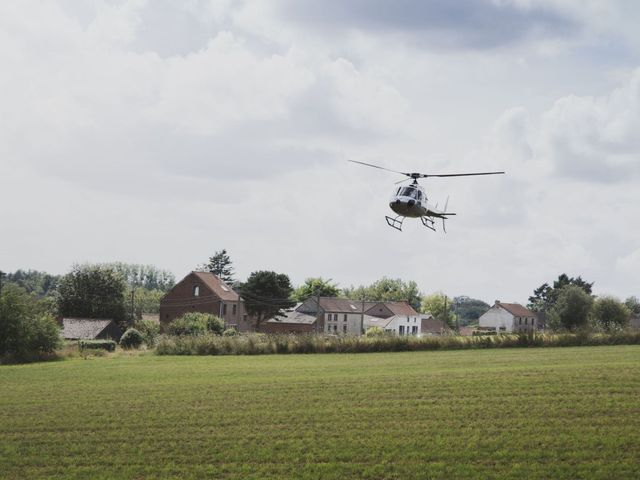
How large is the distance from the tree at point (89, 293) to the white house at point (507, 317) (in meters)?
87.1

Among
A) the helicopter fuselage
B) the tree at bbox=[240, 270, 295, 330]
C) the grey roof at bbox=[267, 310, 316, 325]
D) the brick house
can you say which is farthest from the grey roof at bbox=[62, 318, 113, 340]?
the helicopter fuselage

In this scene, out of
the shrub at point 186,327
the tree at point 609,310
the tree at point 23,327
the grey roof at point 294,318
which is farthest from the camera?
the grey roof at point 294,318

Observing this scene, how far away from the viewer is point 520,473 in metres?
20.6

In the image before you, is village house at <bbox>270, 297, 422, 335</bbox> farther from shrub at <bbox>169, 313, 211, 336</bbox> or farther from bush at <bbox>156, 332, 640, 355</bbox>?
bush at <bbox>156, 332, 640, 355</bbox>

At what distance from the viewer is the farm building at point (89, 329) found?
8325 cm

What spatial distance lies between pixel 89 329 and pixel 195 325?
13672 mm

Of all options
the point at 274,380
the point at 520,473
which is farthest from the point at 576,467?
the point at 274,380

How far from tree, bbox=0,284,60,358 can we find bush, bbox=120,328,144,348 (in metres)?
11.6

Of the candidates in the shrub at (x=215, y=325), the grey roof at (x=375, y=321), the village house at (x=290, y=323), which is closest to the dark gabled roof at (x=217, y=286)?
the village house at (x=290, y=323)

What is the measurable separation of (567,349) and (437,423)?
28993mm

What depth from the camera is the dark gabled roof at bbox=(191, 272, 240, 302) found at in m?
110

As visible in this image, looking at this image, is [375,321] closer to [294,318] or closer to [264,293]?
[294,318]

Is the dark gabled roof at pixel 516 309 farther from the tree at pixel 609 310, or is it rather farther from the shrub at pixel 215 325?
the shrub at pixel 215 325

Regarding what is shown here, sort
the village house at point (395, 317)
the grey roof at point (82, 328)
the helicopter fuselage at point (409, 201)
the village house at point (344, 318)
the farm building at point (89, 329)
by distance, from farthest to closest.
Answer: the village house at point (395, 317) → the village house at point (344, 318) → the farm building at point (89, 329) → the grey roof at point (82, 328) → the helicopter fuselage at point (409, 201)
